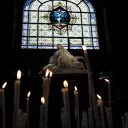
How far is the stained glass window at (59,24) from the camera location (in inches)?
271

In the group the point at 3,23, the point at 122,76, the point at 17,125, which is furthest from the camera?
the point at 3,23

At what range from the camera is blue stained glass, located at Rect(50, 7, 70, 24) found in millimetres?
7188

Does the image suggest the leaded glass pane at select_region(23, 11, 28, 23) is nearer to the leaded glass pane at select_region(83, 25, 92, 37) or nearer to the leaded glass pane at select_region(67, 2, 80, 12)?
the leaded glass pane at select_region(67, 2, 80, 12)

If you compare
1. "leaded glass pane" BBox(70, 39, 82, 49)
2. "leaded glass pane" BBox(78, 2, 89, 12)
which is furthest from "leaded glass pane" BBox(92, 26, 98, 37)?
"leaded glass pane" BBox(78, 2, 89, 12)

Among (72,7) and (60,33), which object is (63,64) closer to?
(60,33)

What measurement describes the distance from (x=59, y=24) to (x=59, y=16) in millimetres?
321

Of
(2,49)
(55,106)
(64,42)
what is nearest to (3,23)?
(2,49)

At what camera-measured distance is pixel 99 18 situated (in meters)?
7.21

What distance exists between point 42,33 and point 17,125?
21.2ft

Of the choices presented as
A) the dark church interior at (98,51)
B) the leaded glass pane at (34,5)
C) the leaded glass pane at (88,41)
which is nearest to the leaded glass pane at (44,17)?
the leaded glass pane at (34,5)

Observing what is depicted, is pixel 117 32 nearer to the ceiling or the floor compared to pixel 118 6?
nearer to the floor

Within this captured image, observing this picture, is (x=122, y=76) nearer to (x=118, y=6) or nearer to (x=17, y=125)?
(x=118, y=6)

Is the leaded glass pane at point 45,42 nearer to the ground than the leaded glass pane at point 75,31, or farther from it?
nearer to the ground

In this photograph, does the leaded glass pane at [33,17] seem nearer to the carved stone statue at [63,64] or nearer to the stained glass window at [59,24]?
the stained glass window at [59,24]
